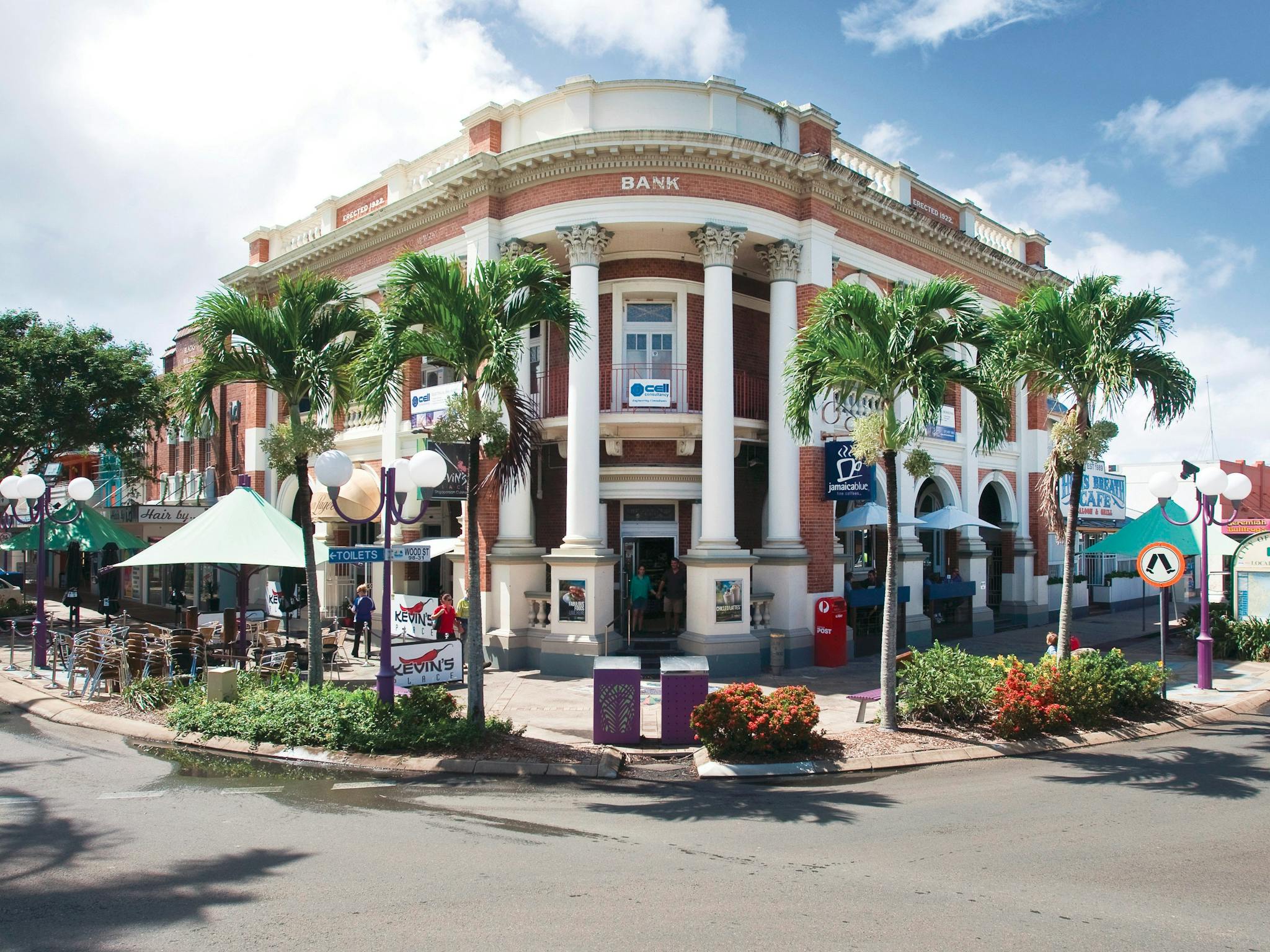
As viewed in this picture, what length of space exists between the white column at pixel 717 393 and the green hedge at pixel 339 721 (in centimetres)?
679

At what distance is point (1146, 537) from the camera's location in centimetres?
2100

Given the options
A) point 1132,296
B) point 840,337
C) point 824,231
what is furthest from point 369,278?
point 1132,296

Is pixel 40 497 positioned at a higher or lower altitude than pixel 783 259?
lower

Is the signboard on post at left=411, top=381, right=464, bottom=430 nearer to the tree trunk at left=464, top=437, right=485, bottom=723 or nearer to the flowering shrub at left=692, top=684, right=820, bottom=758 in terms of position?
the tree trunk at left=464, top=437, right=485, bottom=723

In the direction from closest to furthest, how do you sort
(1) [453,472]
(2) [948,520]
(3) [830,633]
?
(1) [453,472] < (3) [830,633] < (2) [948,520]

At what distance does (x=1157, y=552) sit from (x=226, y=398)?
2635cm

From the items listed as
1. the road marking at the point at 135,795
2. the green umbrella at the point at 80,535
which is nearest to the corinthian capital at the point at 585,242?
the road marking at the point at 135,795

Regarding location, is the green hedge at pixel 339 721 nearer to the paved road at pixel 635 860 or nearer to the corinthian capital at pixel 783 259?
the paved road at pixel 635 860

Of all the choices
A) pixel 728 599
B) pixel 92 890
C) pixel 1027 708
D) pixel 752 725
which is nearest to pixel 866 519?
pixel 728 599

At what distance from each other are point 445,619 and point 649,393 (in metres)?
5.95

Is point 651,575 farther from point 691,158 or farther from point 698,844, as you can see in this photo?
point 698,844

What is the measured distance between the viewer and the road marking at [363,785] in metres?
8.74

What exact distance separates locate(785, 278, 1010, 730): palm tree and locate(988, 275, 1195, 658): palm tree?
0.96 meters

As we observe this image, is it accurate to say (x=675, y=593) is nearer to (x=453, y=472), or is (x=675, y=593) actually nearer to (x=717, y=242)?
(x=453, y=472)
